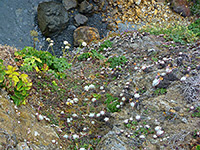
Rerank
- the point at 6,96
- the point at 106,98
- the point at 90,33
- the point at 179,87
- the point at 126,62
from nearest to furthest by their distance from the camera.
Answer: the point at 6,96
the point at 179,87
the point at 106,98
the point at 126,62
the point at 90,33

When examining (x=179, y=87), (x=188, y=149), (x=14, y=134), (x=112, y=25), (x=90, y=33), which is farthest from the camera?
(x=112, y=25)

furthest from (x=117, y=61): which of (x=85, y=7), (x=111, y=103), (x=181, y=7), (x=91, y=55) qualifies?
(x=181, y=7)

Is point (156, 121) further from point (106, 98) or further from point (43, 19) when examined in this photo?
point (43, 19)

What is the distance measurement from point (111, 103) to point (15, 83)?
1828 millimetres

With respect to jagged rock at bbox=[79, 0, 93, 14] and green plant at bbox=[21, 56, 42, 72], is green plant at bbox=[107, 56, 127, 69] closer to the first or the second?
green plant at bbox=[21, 56, 42, 72]

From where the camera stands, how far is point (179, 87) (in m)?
3.33

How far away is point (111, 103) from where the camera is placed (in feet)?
11.7

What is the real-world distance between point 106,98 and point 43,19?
603cm

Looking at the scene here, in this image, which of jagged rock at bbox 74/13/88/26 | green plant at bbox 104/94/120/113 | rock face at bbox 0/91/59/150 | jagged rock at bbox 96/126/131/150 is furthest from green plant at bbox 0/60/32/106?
jagged rock at bbox 74/13/88/26

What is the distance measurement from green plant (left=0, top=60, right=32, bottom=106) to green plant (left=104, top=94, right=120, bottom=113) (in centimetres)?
157

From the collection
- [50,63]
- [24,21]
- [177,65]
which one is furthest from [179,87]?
[24,21]

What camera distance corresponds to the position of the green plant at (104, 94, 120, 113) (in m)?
3.44

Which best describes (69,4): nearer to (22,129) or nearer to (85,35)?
(85,35)

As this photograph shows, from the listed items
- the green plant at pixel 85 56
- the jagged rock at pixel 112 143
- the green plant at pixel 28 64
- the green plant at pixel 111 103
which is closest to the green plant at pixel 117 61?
the green plant at pixel 85 56
